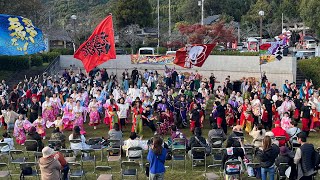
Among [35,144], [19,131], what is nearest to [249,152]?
[35,144]

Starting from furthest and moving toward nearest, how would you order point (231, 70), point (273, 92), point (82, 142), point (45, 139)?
point (231, 70) → point (273, 92) → point (45, 139) → point (82, 142)

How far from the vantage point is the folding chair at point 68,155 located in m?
14.2

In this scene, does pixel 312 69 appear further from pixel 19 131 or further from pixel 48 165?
pixel 48 165

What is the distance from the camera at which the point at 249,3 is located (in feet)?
232

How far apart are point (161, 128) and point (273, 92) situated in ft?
20.7

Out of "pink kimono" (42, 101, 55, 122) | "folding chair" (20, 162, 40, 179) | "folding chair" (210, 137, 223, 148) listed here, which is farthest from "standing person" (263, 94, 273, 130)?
"folding chair" (20, 162, 40, 179)

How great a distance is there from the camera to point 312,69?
32.8m

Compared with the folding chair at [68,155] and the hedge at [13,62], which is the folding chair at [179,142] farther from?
the hedge at [13,62]

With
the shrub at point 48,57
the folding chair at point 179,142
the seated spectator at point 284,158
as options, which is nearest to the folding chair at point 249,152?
the seated spectator at point 284,158

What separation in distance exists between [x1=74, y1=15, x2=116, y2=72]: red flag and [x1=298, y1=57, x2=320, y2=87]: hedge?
1595cm

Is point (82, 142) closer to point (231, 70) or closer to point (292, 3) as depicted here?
point (231, 70)

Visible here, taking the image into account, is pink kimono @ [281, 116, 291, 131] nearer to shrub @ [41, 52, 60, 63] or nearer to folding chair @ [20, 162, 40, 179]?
folding chair @ [20, 162, 40, 179]

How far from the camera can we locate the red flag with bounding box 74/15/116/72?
814 inches

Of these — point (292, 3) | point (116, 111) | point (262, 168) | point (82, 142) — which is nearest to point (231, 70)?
point (116, 111)
